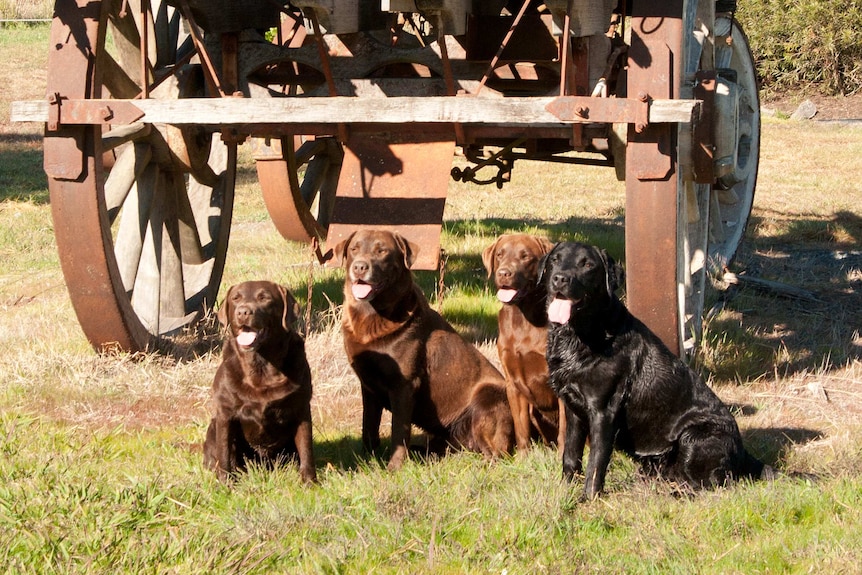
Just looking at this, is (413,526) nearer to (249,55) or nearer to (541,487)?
(541,487)

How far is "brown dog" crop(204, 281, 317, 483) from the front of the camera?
4.11 meters

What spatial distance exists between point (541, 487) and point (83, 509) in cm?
157

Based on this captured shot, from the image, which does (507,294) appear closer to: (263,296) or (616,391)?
(616,391)

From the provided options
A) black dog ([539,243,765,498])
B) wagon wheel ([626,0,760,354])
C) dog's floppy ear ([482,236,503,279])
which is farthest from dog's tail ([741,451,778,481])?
dog's floppy ear ([482,236,503,279])

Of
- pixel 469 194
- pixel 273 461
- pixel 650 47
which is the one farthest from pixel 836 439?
pixel 469 194

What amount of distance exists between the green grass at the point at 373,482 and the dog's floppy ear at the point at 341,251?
2.63ft

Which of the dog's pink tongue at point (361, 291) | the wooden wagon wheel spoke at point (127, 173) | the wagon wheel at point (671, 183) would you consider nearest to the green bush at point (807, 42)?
the wagon wheel at point (671, 183)

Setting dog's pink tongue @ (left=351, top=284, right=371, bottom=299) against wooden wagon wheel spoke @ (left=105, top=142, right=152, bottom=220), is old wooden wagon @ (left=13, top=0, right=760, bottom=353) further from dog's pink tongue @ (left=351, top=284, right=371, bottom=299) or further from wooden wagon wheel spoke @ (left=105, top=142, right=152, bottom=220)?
dog's pink tongue @ (left=351, top=284, right=371, bottom=299)

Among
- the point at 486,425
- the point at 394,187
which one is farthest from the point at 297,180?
the point at 486,425

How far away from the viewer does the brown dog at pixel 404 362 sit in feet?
15.1

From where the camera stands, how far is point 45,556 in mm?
3225

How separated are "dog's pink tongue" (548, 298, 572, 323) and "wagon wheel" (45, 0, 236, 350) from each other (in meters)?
2.15

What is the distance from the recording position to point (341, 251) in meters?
4.79

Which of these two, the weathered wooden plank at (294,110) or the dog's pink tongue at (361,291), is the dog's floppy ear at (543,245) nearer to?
the weathered wooden plank at (294,110)
